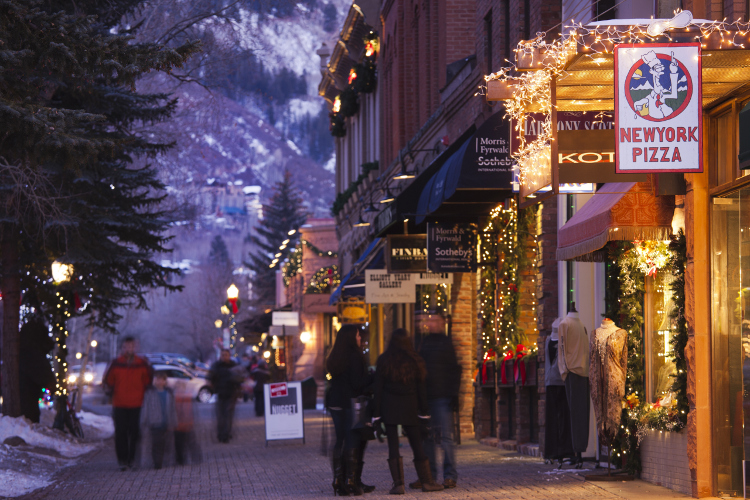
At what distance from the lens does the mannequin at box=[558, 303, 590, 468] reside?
1309 centimetres

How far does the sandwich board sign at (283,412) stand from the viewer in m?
19.8

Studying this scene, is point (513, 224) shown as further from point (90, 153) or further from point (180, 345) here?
point (180, 345)

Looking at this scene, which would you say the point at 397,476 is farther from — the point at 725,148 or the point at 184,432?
the point at 184,432

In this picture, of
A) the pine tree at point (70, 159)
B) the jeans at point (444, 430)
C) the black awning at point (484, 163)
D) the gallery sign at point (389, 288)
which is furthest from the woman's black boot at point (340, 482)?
the gallery sign at point (389, 288)

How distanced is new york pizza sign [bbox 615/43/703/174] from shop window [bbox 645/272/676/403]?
9.40 ft

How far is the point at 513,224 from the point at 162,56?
780 cm

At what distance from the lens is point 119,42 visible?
11.3 m

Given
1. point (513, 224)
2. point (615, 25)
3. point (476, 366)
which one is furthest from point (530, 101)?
point (476, 366)

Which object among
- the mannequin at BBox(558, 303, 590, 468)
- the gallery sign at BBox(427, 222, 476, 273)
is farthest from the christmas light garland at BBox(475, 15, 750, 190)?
the gallery sign at BBox(427, 222, 476, 273)

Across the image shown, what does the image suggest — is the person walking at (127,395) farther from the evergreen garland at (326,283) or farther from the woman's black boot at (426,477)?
the evergreen garland at (326,283)

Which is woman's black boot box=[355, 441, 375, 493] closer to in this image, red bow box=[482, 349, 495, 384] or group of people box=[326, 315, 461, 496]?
group of people box=[326, 315, 461, 496]

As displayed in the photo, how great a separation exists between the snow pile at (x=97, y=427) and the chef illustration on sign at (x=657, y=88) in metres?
15.6

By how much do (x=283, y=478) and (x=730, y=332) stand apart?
6173 mm

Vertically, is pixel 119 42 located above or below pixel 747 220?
above
